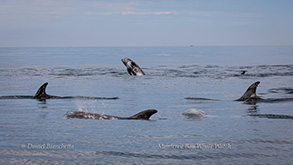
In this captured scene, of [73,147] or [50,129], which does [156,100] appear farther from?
[73,147]

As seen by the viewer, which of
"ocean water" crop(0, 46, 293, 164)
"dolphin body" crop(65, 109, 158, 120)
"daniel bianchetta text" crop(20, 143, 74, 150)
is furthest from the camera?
"dolphin body" crop(65, 109, 158, 120)

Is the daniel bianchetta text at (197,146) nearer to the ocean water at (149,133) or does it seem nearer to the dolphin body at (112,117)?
the ocean water at (149,133)

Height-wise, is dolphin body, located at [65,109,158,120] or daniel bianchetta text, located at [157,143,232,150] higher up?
dolphin body, located at [65,109,158,120]

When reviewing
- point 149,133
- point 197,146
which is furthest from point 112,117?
point 197,146

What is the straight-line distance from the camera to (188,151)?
31.8 ft

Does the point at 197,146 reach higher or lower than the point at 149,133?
lower

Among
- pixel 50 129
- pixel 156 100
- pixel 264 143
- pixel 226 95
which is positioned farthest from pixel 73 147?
pixel 226 95

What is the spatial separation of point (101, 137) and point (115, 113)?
512cm

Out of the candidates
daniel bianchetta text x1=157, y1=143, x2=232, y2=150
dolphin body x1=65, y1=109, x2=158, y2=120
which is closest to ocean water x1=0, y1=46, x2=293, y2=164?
daniel bianchetta text x1=157, y1=143, x2=232, y2=150

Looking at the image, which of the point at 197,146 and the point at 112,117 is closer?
the point at 197,146

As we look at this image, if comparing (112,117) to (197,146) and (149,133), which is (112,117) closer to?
(149,133)

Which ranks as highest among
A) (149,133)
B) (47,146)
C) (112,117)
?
(112,117)

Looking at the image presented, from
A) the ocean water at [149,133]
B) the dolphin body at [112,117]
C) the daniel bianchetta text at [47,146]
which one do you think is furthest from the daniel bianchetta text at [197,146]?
the dolphin body at [112,117]

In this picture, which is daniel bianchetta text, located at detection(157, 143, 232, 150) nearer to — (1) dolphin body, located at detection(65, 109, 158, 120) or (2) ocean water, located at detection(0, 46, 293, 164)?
(2) ocean water, located at detection(0, 46, 293, 164)
